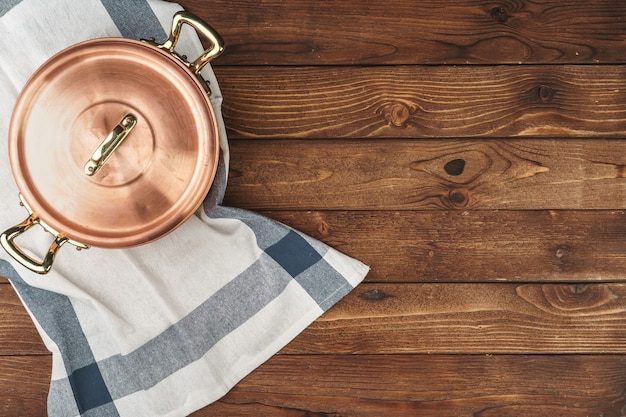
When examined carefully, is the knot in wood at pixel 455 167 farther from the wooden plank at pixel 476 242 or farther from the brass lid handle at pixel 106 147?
the brass lid handle at pixel 106 147

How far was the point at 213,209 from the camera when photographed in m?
0.70

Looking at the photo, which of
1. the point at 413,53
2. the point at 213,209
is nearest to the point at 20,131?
the point at 213,209

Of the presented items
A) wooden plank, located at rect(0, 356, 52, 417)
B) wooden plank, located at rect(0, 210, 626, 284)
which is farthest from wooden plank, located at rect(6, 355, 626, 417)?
wooden plank, located at rect(0, 210, 626, 284)

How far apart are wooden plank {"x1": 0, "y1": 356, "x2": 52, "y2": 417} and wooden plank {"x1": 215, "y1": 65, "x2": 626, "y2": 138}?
1.28 feet

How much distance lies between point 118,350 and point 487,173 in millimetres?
512

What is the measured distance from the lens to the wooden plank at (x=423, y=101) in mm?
722

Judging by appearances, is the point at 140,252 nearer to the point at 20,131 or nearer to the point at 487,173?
the point at 20,131

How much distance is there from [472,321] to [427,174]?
0.20m

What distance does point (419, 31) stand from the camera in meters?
0.72

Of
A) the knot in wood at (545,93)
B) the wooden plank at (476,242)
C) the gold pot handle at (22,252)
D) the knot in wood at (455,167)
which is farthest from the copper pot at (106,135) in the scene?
the knot in wood at (545,93)

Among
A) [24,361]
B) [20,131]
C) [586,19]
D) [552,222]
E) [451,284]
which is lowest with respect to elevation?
[24,361]

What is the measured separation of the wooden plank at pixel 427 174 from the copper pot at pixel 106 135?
0.15 metres

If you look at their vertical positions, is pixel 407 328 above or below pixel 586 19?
below

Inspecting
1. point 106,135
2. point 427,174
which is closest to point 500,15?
point 427,174
